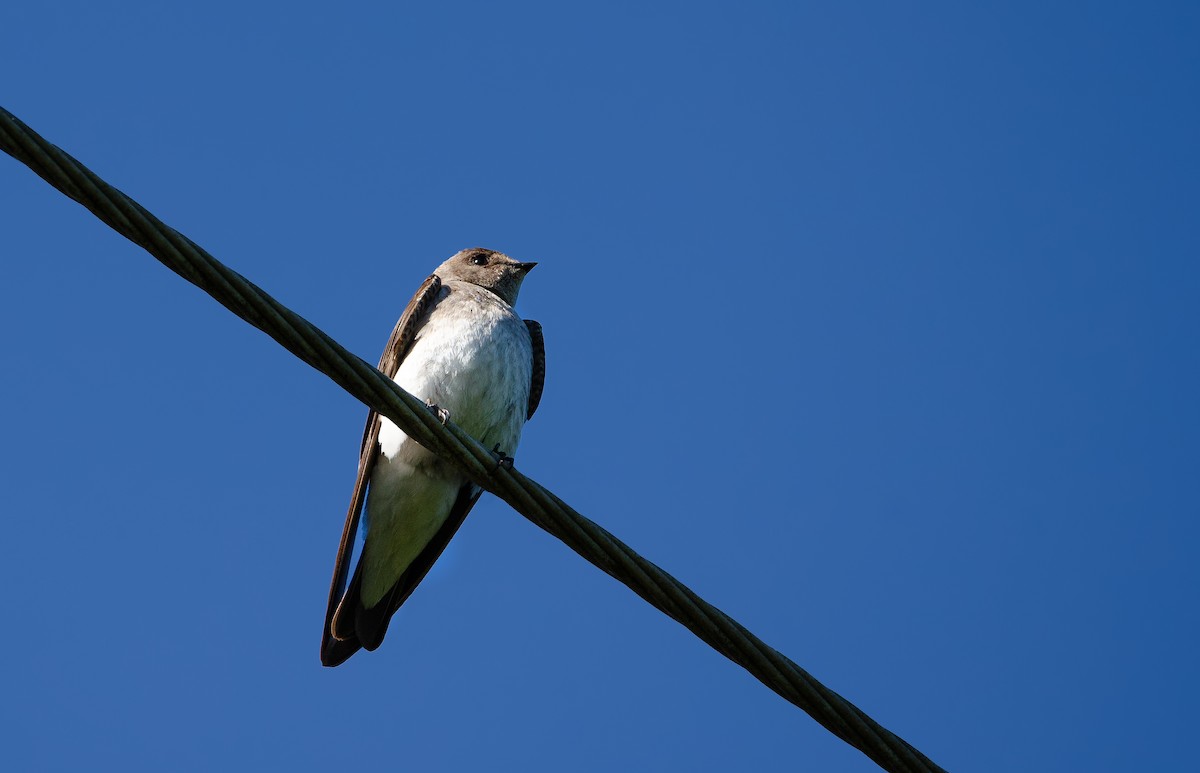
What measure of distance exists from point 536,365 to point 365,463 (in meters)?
1.61

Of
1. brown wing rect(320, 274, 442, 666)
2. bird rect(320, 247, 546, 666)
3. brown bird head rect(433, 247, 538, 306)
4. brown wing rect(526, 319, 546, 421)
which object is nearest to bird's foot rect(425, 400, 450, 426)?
bird rect(320, 247, 546, 666)

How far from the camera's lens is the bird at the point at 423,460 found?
6.82 m

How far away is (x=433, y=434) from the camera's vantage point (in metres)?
4.19

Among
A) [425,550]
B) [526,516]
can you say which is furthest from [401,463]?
[526,516]

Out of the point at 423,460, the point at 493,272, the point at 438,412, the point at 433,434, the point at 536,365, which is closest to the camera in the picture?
the point at 433,434

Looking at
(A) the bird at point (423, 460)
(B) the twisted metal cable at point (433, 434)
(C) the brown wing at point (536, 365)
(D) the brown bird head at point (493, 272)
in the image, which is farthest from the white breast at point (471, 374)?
(B) the twisted metal cable at point (433, 434)

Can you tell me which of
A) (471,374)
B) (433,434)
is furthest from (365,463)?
(433,434)

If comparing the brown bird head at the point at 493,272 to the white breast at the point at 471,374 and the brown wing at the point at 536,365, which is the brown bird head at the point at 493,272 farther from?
the white breast at the point at 471,374

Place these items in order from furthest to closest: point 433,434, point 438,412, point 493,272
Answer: point 493,272 < point 438,412 < point 433,434

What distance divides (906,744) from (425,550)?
13.2 feet

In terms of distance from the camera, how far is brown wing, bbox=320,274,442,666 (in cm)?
654

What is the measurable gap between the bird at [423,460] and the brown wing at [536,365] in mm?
587

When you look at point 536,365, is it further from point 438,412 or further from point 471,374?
point 438,412

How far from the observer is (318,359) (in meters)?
3.76
